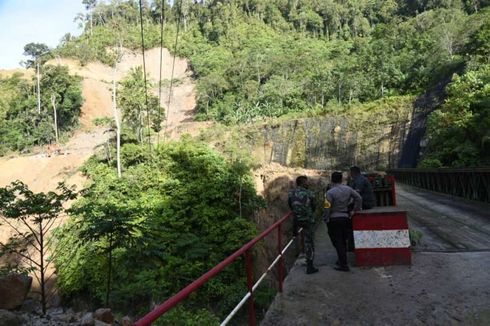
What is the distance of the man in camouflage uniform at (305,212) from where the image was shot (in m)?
6.87

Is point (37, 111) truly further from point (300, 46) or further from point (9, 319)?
point (9, 319)

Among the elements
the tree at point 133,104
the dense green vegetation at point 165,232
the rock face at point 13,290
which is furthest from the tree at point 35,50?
the rock face at point 13,290

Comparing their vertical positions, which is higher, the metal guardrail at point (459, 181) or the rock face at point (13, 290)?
the metal guardrail at point (459, 181)

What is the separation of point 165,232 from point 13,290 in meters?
7.53

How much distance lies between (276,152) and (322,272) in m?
42.8

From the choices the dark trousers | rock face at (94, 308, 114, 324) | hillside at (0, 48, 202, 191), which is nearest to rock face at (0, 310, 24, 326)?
rock face at (94, 308, 114, 324)

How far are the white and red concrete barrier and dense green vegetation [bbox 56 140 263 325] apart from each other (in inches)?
230

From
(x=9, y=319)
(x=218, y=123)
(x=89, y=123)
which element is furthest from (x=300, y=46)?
(x=9, y=319)

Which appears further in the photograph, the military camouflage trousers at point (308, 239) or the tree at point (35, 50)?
the tree at point (35, 50)

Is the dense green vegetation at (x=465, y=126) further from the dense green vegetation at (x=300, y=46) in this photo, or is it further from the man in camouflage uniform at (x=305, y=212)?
the man in camouflage uniform at (x=305, y=212)

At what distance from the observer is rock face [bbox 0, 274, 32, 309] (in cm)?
1248

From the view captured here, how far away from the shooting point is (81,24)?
361ft

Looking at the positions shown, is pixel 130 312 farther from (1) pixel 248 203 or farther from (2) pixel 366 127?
(2) pixel 366 127

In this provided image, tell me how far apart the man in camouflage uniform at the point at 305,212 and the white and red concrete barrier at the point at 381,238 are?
2.41ft
